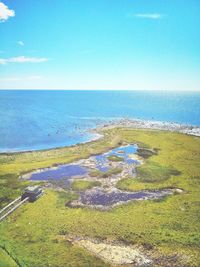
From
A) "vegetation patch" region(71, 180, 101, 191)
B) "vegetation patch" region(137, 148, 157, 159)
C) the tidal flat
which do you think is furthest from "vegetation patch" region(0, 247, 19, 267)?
"vegetation patch" region(137, 148, 157, 159)

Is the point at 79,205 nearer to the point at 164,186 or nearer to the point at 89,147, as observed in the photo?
the point at 164,186

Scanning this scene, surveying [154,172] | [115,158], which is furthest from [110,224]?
[115,158]

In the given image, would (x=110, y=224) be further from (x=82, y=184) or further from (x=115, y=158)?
(x=115, y=158)

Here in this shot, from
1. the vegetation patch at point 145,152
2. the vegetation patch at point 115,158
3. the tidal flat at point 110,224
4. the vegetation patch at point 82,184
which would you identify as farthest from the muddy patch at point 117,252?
the vegetation patch at point 145,152

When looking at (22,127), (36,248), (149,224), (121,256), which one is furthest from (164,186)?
(22,127)

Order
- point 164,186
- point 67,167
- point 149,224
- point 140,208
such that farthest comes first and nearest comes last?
point 67,167 < point 164,186 < point 140,208 < point 149,224

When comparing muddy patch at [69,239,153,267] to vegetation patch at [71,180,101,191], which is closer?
muddy patch at [69,239,153,267]

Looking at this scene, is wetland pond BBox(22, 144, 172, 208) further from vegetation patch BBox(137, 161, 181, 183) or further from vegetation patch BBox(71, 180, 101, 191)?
vegetation patch BBox(137, 161, 181, 183)
